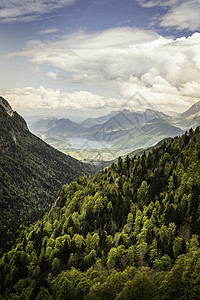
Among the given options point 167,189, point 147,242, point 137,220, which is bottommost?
point 147,242

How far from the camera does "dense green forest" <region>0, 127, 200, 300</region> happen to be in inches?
3118

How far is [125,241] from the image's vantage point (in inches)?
4628

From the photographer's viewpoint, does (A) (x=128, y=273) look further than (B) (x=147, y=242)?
No

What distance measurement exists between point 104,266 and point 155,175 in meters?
78.8

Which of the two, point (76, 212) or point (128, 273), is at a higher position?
point (76, 212)

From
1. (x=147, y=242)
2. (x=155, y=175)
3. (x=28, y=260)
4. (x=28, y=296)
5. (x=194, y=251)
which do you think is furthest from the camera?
(x=155, y=175)

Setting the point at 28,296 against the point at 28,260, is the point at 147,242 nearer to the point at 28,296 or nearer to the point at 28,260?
the point at 28,296

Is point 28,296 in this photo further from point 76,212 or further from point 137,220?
point 76,212

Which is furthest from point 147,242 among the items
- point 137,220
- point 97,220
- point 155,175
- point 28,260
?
point 28,260

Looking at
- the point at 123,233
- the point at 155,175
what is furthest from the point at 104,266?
the point at 155,175

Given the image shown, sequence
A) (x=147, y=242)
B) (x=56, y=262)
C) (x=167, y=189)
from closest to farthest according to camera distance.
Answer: (x=147, y=242)
(x=56, y=262)
(x=167, y=189)

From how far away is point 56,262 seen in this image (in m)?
121

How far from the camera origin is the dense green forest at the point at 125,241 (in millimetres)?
79194

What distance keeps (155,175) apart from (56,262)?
8807cm
